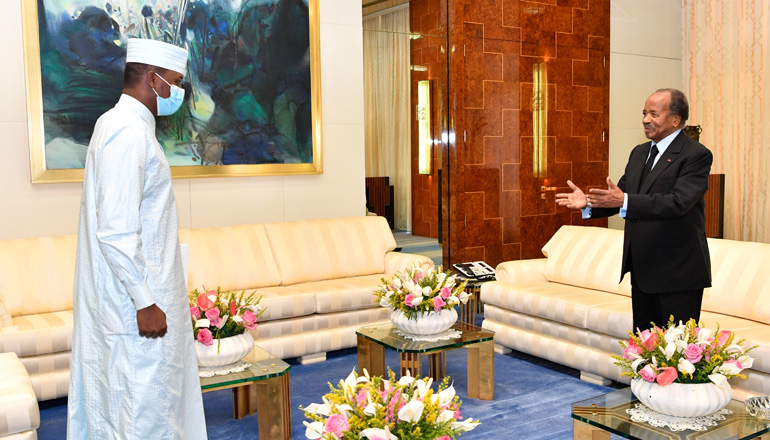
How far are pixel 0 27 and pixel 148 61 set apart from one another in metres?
2.95

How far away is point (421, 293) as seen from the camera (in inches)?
150

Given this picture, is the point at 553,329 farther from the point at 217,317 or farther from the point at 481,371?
the point at 217,317

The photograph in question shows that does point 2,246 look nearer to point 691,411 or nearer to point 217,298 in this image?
point 217,298

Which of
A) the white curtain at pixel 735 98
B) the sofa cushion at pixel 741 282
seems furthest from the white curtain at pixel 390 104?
the sofa cushion at pixel 741 282

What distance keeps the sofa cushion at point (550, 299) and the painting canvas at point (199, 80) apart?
1932 mm

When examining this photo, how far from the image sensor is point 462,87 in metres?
6.47

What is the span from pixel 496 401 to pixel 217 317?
1.62 m

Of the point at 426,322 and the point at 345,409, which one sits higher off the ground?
the point at 345,409

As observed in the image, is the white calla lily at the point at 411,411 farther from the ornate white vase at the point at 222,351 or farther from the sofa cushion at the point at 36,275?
the sofa cushion at the point at 36,275

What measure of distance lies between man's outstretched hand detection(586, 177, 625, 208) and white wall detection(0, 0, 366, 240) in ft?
10.6

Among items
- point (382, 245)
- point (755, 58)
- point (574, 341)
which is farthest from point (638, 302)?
point (755, 58)

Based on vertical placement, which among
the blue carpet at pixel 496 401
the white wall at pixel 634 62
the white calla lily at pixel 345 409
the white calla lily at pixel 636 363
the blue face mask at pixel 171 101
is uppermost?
the white wall at pixel 634 62

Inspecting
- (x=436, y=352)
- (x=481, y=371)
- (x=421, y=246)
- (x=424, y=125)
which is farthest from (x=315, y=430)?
(x=424, y=125)

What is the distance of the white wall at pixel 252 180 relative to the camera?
182 inches
